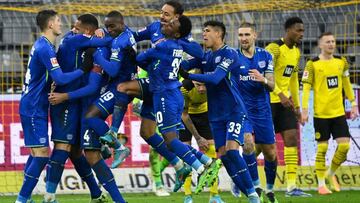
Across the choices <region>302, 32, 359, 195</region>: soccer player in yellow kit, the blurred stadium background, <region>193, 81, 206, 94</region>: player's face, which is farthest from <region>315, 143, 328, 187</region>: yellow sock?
<region>193, 81, 206, 94</region>: player's face

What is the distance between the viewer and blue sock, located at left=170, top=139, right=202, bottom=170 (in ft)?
44.6

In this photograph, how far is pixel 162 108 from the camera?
13695 millimetres

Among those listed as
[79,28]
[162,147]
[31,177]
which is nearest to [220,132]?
[162,147]

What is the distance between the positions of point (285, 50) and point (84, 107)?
4279mm

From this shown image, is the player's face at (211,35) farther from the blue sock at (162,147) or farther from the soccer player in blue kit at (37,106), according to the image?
the soccer player in blue kit at (37,106)

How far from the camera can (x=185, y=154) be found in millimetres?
13625

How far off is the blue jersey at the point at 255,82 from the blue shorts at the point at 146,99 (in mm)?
1527

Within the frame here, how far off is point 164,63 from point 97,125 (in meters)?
1.15

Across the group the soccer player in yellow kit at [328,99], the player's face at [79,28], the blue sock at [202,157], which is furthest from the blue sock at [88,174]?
the soccer player in yellow kit at [328,99]

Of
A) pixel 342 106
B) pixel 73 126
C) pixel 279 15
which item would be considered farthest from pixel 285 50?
Result: pixel 73 126

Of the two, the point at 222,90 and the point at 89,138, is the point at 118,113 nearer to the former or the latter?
the point at 89,138

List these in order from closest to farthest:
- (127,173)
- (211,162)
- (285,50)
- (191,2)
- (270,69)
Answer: (211,162), (270,69), (285,50), (127,173), (191,2)

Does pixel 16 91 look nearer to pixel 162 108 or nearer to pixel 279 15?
pixel 279 15

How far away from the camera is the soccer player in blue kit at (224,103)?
13.7 m
